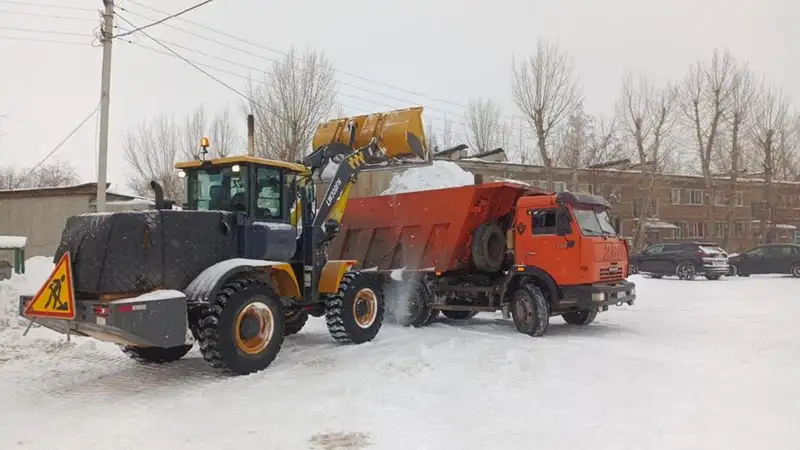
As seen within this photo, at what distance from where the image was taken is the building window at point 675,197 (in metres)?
49.1

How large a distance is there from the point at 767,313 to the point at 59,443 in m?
13.1

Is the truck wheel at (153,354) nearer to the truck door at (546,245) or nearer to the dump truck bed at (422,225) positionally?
the dump truck bed at (422,225)

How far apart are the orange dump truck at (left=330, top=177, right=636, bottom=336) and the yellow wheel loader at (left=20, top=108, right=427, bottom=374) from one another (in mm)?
1930

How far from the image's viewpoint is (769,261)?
25.4 metres

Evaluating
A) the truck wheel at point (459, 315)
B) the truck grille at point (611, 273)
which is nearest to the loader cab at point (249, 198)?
the truck wheel at point (459, 315)

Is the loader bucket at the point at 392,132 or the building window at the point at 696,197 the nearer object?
the loader bucket at the point at 392,132

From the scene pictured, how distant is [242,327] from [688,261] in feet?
67.9

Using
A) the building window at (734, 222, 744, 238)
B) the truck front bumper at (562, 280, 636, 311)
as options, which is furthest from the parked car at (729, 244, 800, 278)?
the building window at (734, 222, 744, 238)

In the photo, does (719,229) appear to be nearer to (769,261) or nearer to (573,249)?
(769,261)

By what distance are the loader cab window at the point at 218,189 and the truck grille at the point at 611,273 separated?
6.10 metres

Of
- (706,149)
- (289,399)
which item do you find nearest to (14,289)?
(289,399)

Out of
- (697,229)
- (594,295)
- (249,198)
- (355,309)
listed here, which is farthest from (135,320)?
(697,229)

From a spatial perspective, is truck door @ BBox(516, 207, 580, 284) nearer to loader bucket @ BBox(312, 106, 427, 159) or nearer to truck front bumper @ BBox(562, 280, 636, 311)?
truck front bumper @ BBox(562, 280, 636, 311)

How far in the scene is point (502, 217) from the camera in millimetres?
12164
